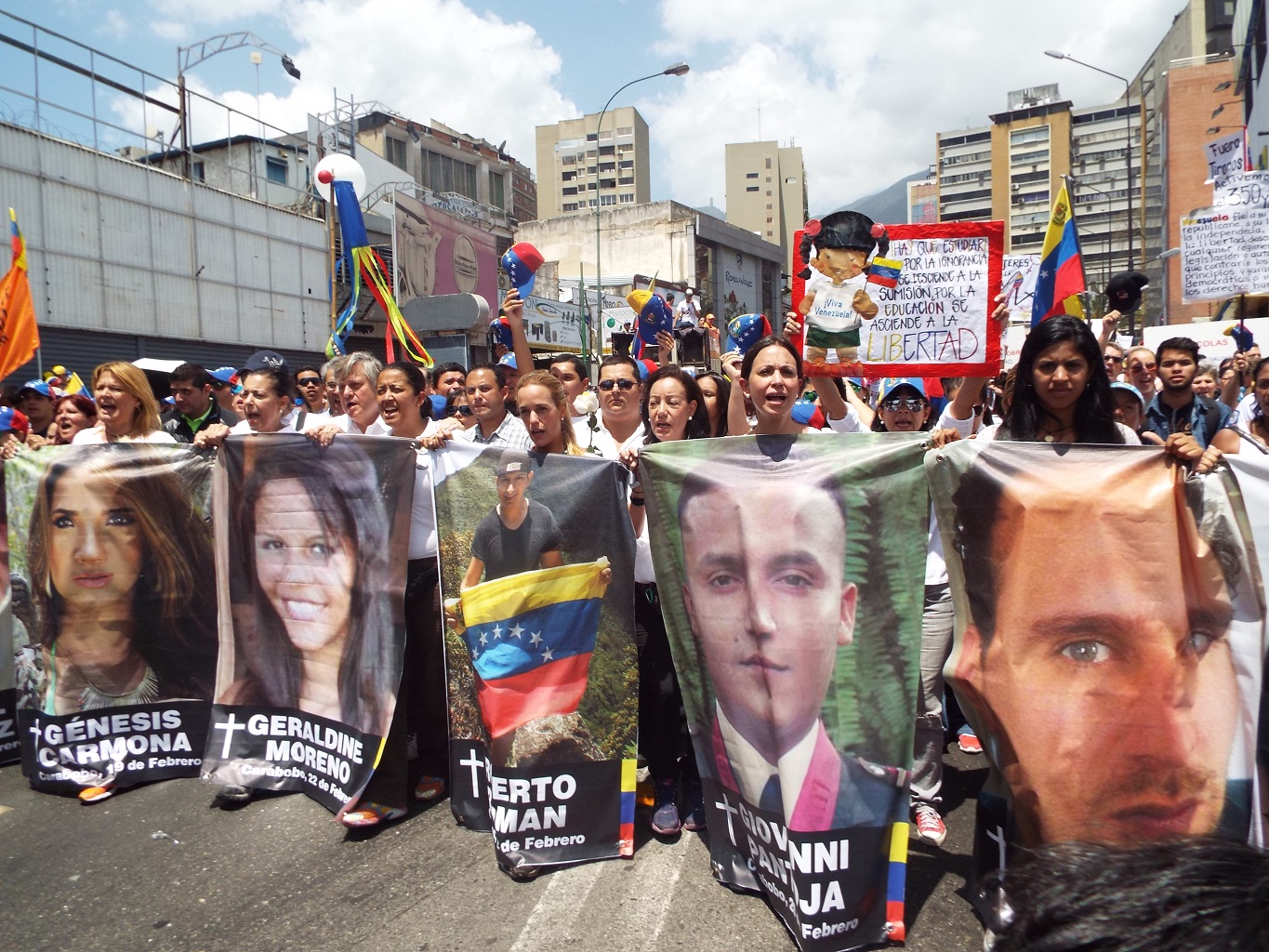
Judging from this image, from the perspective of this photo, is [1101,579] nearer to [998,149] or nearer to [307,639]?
[307,639]

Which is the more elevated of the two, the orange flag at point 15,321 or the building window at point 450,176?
the building window at point 450,176

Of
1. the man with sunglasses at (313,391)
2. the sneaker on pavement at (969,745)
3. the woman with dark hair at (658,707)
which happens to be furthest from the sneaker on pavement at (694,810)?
the man with sunglasses at (313,391)

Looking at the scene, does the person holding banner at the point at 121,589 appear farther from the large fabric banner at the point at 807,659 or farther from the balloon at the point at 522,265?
the balloon at the point at 522,265

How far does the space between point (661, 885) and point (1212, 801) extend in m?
1.75

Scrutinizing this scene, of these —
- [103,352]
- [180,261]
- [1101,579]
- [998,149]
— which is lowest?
[1101,579]

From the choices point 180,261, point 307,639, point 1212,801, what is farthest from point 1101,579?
point 180,261

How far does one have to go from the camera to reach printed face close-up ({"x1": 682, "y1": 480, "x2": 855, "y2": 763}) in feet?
9.43

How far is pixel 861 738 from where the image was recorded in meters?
2.80

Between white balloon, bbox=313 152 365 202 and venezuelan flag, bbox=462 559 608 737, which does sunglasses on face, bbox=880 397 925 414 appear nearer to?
venezuelan flag, bbox=462 559 608 737

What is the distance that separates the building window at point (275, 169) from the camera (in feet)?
96.2

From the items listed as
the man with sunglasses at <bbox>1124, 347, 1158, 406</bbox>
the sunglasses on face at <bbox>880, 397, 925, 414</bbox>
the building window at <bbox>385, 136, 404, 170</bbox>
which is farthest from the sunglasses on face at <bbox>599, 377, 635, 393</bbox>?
the building window at <bbox>385, 136, 404, 170</bbox>

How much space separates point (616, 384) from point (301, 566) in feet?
5.38

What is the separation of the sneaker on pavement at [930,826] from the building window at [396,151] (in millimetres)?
55106

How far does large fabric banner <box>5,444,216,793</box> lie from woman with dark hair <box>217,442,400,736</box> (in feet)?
0.91
